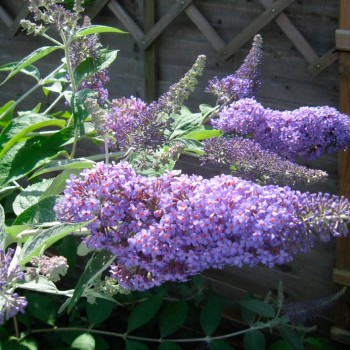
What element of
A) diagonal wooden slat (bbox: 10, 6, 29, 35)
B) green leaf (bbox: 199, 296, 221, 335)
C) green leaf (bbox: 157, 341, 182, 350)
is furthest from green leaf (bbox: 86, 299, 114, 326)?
diagonal wooden slat (bbox: 10, 6, 29, 35)

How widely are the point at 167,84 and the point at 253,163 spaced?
1.94m

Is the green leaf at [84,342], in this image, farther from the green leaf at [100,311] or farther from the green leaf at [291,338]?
the green leaf at [291,338]

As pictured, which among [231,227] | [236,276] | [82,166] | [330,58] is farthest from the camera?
[236,276]

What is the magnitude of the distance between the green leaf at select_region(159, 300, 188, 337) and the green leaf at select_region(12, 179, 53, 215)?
1.22 m

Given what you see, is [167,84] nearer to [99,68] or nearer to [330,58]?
[330,58]

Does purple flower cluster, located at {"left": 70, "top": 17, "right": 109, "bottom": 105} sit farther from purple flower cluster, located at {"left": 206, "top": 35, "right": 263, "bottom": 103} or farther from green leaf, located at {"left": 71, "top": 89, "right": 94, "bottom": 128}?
purple flower cluster, located at {"left": 206, "top": 35, "right": 263, "bottom": 103}

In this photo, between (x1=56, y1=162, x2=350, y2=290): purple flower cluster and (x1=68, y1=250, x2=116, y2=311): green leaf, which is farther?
(x1=68, y1=250, x2=116, y2=311): green leaf

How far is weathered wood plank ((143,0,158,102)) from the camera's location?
3086 mm

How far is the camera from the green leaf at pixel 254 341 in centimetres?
242

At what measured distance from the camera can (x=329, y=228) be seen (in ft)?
3.19

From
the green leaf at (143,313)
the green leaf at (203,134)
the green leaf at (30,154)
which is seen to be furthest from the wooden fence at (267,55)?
the green leaf at (30,154)

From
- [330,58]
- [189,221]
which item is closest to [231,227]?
[189,221]

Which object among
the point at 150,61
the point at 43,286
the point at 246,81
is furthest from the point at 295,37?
the point at 43,286

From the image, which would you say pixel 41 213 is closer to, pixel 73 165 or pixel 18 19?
pixel 73 165
